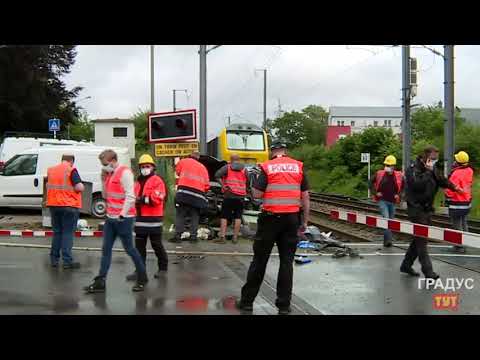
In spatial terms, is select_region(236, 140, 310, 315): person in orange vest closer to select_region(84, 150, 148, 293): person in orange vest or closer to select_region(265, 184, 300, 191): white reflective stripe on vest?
select_region(265, 184, 300, 191): white reflective stripe on vest

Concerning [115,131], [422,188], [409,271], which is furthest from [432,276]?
[115,131]

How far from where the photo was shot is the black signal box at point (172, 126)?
11930mm

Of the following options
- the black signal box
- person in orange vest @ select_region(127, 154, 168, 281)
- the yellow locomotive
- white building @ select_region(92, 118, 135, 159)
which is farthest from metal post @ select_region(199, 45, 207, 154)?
white building @ select_region(92, 118, 135, 159)

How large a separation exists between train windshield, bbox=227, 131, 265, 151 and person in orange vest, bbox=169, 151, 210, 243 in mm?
16650

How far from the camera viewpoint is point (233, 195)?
11766 mm

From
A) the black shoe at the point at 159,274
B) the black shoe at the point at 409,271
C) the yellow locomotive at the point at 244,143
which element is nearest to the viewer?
the black shoe at the point at 159,274

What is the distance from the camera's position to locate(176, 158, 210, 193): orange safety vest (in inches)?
454

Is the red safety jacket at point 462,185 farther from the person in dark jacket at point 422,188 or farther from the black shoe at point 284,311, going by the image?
the black shoe at point 284,311

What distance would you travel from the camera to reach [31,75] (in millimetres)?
38656

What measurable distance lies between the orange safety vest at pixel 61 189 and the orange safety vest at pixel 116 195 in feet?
4.79

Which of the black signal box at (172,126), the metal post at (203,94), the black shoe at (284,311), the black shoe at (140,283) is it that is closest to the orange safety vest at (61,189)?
the black shoe at (140,283)
